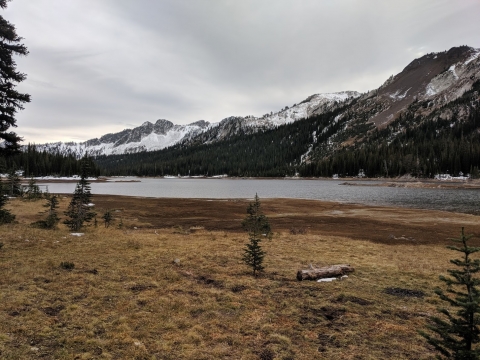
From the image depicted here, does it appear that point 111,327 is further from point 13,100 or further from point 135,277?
point 13,100

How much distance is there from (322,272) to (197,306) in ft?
21.1

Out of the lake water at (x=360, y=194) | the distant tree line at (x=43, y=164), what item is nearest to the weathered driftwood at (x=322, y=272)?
the lake water at (x=360, y=194)

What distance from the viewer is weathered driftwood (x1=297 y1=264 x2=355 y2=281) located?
13188 mm

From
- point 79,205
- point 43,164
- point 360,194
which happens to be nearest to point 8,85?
point 79,205

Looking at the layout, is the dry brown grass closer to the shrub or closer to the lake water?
the shrub

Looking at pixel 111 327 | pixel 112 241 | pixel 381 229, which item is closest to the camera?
pixel 111 327

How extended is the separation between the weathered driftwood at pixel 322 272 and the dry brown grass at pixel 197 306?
0.52 metres

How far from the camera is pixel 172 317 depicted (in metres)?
9.11

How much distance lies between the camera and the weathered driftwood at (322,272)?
43.3ft

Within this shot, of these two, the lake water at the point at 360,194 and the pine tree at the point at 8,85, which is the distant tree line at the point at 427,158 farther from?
the pine tree at the point at 8,85

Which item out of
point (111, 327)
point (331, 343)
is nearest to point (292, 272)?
point (331, 343)

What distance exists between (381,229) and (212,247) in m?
20.5

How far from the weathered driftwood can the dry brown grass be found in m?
0.52

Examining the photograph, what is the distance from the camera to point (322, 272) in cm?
1350
